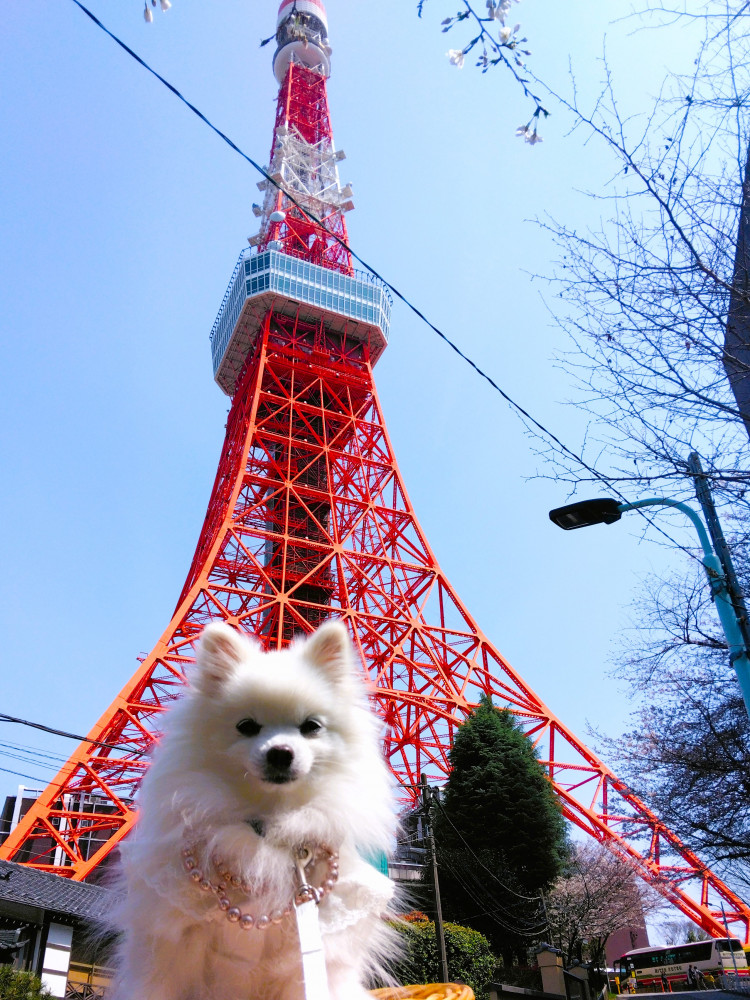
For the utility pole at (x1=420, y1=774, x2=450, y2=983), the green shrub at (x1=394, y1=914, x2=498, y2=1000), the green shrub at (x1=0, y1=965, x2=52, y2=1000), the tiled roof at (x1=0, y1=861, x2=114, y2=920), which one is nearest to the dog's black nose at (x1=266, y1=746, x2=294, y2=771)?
the green shrub at (x1=0, y1=965, x2=52, y2=1000)

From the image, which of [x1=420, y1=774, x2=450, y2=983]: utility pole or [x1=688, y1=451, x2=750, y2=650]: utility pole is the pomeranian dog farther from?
[x1=420, y1=774, x2=450, y2=983]: utility pole

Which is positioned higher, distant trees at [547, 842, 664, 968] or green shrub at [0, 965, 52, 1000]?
distant trees at [547, 842, 664, 968]

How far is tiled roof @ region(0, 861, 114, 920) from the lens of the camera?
26.8 feet

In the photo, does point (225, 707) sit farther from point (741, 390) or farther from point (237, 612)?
point (237, 612)

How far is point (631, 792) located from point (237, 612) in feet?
35.7

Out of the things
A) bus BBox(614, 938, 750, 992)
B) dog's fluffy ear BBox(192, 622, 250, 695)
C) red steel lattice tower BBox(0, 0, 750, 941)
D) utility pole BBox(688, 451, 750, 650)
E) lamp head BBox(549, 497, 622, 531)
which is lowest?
bus BBox(614, 938, 750, 992)

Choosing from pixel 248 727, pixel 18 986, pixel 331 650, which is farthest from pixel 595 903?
pixel 248 727

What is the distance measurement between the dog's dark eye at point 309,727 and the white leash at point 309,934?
248 millimetres

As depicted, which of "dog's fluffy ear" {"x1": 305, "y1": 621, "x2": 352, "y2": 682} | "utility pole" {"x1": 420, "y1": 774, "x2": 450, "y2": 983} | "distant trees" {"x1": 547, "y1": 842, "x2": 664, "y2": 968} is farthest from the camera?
"distant trees" {"x1": 547, "y1": 842, "x2": 664, "y2": 968}

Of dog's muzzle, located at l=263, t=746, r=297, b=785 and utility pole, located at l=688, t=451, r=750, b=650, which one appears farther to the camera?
utility pole, located at l=688, t=451, r=750, b=650

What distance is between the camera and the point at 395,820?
183 cm

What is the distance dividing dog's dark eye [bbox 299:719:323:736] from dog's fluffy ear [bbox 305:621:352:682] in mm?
143

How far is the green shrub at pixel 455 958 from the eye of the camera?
8484 millimetres

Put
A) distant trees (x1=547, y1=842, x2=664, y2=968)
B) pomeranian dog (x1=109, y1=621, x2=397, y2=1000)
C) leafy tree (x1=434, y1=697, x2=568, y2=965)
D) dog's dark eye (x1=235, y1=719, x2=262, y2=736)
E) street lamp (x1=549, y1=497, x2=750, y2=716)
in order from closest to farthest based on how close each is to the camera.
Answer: pomeranian dog (x1=109, y1=621, x2=397, y2=1000), dog's dark eye (x1=235, y1=719, x2=262, y2=736), street lamp (x1=549, y1=497, x2=750, y2=716), leafy tree (x1=434, y1=697, x2=568, y2=965), distant trees (x1=547, y1=842, x2=664, y2=968)
